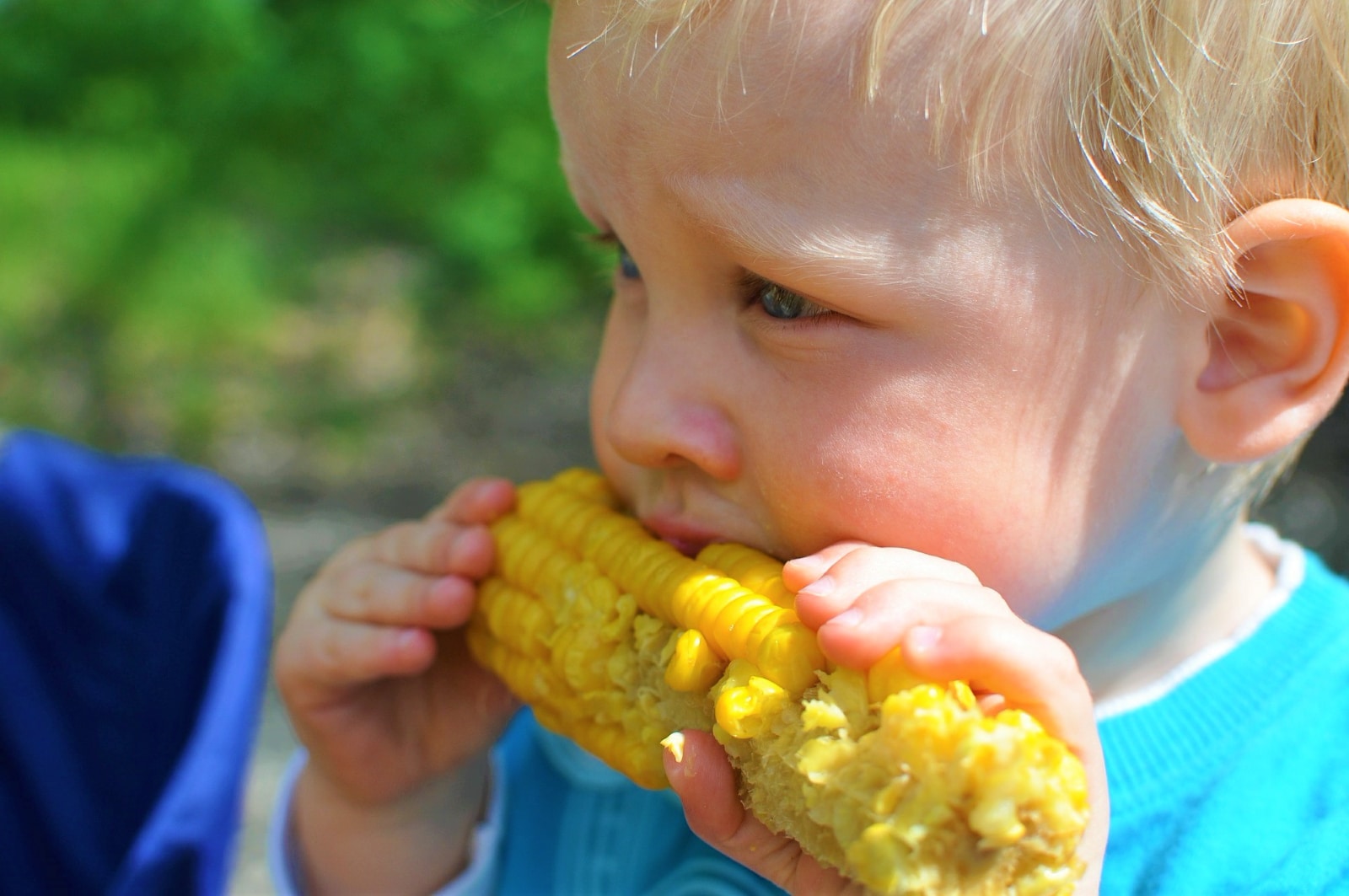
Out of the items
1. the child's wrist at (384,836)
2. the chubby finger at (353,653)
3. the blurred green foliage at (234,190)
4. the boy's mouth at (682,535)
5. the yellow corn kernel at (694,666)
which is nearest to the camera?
the yellow corn kernel at (694,666)

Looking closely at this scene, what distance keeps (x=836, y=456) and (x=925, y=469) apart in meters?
0.08

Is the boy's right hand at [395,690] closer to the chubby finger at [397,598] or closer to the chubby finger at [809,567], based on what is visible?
the chubby finger at [397,598]

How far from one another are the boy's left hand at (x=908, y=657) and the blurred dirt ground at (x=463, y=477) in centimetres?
230

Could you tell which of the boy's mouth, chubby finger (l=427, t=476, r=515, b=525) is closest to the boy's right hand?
chubby finger (l=427, t=476, r=515, b=525)

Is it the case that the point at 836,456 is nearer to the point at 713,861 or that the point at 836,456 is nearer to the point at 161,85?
the point at 713,861

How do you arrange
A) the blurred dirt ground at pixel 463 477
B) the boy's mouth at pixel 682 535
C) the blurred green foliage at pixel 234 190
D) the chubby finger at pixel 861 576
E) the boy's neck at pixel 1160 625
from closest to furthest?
the chubby finger at pixel 861 576 < the boy's mouth at pixel 682 535 < the boy's neck at pixel 1160 625 < the blurred dirt ground at pixel 463 477 < the blurred green foliage at pixel 234 190

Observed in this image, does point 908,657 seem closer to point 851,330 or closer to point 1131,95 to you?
point 851,330

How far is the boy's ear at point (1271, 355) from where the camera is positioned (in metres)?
1.12

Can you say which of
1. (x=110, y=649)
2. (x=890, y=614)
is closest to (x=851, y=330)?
(x=890, y=614)

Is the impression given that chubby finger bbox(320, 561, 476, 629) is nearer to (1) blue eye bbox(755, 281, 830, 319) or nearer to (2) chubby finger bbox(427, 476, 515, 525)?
(2) chubby finger bbox(427, 476, 515, 525)

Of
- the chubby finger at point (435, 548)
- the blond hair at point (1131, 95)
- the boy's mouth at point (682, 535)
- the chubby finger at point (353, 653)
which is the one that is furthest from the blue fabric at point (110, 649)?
the blond hair at point (1131, 95)

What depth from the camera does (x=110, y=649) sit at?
187 cm

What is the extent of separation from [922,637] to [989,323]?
33 centimetres

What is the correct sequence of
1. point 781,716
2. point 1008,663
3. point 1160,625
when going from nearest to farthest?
1. point 1008,663
2. point 781,716
3. point 1160,625
